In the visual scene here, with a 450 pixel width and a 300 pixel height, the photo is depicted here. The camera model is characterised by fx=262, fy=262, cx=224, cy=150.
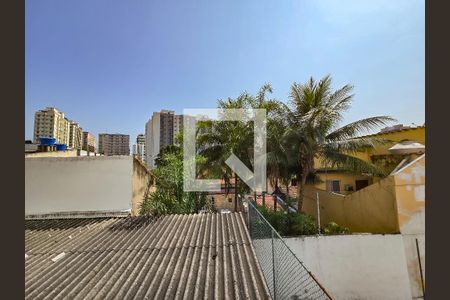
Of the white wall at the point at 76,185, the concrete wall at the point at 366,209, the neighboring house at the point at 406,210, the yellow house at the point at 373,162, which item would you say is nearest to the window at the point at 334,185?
the yellow house at the point at 373,162

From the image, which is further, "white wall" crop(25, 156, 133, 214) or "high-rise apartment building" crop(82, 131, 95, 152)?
"high-rise apartment building" crop(82, 131, 95, 152)

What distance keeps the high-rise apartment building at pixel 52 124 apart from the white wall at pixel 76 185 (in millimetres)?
63573

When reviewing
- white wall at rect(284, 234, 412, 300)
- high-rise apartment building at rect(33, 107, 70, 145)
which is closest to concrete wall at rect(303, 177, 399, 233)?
white wall at rect(284, 234, 412, 300)

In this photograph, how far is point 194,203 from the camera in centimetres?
1300

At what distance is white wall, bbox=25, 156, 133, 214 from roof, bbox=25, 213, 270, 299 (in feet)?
4.74

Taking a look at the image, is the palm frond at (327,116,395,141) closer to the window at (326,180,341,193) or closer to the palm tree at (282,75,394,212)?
the palm tree at (282,75,394,212)

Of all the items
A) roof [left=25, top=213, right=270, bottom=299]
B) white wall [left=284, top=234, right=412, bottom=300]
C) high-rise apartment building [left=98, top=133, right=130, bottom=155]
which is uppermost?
high-rise apartment building [left=98, top=133, right=130, bottom=155]

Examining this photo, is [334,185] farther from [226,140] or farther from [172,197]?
[172,197]

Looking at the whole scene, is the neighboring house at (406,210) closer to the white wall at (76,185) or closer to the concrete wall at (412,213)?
the concrete wall at (412,213)

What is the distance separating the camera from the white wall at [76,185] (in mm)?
9961

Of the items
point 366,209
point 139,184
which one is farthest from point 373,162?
point 139,184

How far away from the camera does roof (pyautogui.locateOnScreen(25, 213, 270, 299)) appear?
14.1ft

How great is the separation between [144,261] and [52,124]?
82.2m

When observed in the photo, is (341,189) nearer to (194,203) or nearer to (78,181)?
(194,203)
